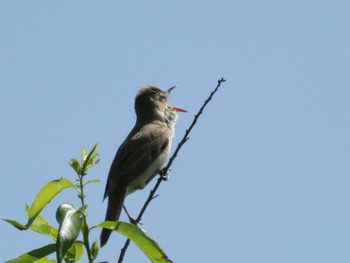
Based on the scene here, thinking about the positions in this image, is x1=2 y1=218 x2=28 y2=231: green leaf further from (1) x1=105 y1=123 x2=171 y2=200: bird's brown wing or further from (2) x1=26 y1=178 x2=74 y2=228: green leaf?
(1) x1=105 y1=123 x2=171 y2=200: bird's brown wing

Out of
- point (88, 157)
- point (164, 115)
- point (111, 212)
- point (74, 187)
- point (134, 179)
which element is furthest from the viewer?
point (164, 115)

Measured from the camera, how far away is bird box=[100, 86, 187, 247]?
23.2 ft

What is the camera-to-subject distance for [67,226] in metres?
2.03

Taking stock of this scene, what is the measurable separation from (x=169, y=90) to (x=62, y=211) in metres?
7.54

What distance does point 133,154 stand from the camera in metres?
7.71

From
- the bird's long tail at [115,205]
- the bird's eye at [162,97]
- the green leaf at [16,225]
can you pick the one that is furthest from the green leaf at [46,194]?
the bird's eye at [162,97]

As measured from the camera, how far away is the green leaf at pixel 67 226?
1934mm

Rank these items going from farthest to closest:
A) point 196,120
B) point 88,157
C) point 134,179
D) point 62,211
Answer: point 134,179 → point 196,120 → point 88,157 → point 62,211

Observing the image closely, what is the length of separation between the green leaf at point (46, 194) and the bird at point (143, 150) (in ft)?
13.5

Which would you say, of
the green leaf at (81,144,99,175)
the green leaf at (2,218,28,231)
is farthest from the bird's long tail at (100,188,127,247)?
the green leaf at (2,218,28,231)

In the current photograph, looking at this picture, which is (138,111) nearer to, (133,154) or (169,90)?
(169,90)

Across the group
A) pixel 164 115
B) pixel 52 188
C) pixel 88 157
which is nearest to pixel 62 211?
pixel 52 188

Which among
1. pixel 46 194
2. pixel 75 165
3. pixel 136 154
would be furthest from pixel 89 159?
pixel 136 154

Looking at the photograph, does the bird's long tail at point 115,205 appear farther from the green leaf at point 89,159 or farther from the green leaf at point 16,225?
the green leaf at point 16,225
